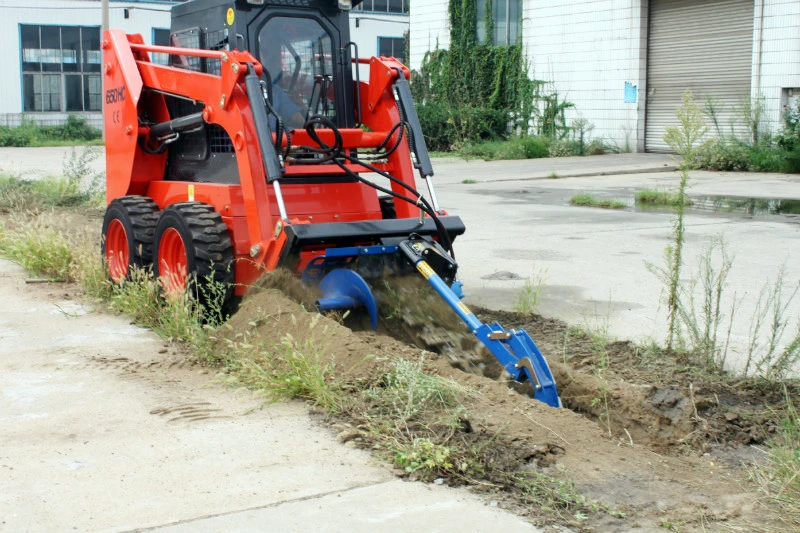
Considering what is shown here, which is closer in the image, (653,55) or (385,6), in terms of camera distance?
(653,55)

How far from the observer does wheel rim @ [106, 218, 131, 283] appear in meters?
8.31

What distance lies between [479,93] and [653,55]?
5.96 meters

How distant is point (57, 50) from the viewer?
133 ft

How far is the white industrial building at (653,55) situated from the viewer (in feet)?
70.2

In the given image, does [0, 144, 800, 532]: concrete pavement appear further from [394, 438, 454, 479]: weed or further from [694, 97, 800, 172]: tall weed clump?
[694, 97, 800, 172]: tall weed clump

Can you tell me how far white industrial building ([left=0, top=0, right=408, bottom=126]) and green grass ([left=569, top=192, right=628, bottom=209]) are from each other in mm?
28034

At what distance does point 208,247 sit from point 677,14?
19.6 meters

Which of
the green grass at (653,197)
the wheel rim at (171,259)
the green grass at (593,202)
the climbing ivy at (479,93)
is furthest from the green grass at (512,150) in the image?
the wheel rim at (171,259)

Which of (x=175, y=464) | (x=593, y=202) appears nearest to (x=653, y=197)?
(x=593, y=202)

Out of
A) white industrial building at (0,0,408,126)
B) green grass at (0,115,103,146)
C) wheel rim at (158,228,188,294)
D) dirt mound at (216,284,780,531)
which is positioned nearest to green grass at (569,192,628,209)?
dirt mound at (216,284,780,531)

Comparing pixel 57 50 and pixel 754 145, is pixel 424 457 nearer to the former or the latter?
pixel 754 145

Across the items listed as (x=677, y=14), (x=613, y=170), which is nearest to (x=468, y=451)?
(x=613, y=170)

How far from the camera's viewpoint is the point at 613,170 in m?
20.9

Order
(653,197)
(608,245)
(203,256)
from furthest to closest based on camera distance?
(653,197), (608,245), (203,256)
